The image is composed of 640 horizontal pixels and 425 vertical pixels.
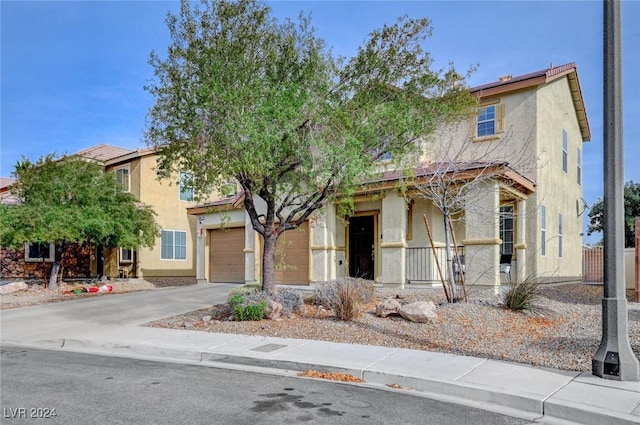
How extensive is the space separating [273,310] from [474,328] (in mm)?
4539

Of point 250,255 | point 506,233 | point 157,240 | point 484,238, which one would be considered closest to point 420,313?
point 484,238

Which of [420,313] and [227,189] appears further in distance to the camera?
[227,189]

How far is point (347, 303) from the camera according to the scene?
11141mm

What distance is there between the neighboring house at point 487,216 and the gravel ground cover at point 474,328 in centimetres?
280

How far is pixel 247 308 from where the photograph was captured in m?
11.7

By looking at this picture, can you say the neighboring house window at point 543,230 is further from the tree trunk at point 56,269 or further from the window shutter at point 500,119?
the tree trunk at point 56,269

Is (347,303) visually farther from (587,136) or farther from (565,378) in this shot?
(587,136)

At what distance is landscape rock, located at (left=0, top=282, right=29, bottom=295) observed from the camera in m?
19.5

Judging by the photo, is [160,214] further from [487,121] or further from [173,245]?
[487,121]

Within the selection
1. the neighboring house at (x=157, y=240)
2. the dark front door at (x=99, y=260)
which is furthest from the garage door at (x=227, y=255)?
the dark front door at (x=99, y=260)

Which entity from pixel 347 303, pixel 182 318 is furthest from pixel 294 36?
pixel 182 318

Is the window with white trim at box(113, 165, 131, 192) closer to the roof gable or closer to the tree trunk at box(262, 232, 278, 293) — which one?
the tree trunk at box(262, 232, 278, 293)

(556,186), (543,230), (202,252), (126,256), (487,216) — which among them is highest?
(556,186)

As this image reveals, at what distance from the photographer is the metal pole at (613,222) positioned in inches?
270
